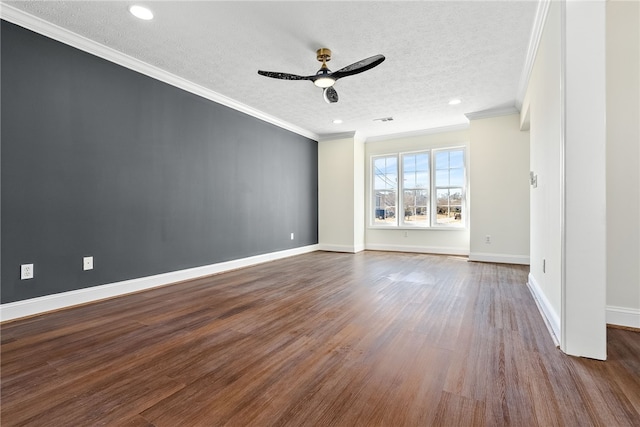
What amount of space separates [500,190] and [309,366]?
4.89 metres

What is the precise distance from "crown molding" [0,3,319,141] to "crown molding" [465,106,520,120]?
12.8ft

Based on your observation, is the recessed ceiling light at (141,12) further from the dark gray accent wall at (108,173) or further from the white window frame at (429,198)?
the white window frame at (429,198)

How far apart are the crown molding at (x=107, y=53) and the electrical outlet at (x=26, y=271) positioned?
2.11 metres

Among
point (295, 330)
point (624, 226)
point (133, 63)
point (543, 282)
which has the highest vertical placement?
point (133, 63)

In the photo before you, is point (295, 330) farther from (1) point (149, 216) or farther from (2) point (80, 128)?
(2) point (80, 128)

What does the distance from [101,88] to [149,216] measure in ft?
4.79

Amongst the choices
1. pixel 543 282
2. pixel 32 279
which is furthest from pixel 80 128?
pixel 543 282

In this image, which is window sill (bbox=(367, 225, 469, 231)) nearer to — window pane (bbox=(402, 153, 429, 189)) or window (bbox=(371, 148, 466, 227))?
window (bbox=(371, 148, 466, 227))

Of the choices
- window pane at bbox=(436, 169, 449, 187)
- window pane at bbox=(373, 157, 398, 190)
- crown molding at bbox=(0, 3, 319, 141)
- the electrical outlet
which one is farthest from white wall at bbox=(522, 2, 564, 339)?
the electrical outlet

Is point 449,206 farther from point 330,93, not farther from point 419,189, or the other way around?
point 330,93

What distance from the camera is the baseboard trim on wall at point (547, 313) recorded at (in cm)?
202

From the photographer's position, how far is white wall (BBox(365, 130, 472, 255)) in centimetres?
604

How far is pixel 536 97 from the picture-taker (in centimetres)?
313

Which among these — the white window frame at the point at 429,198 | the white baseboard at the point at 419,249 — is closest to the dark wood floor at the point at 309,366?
the white baseboard at the point at 419,249
